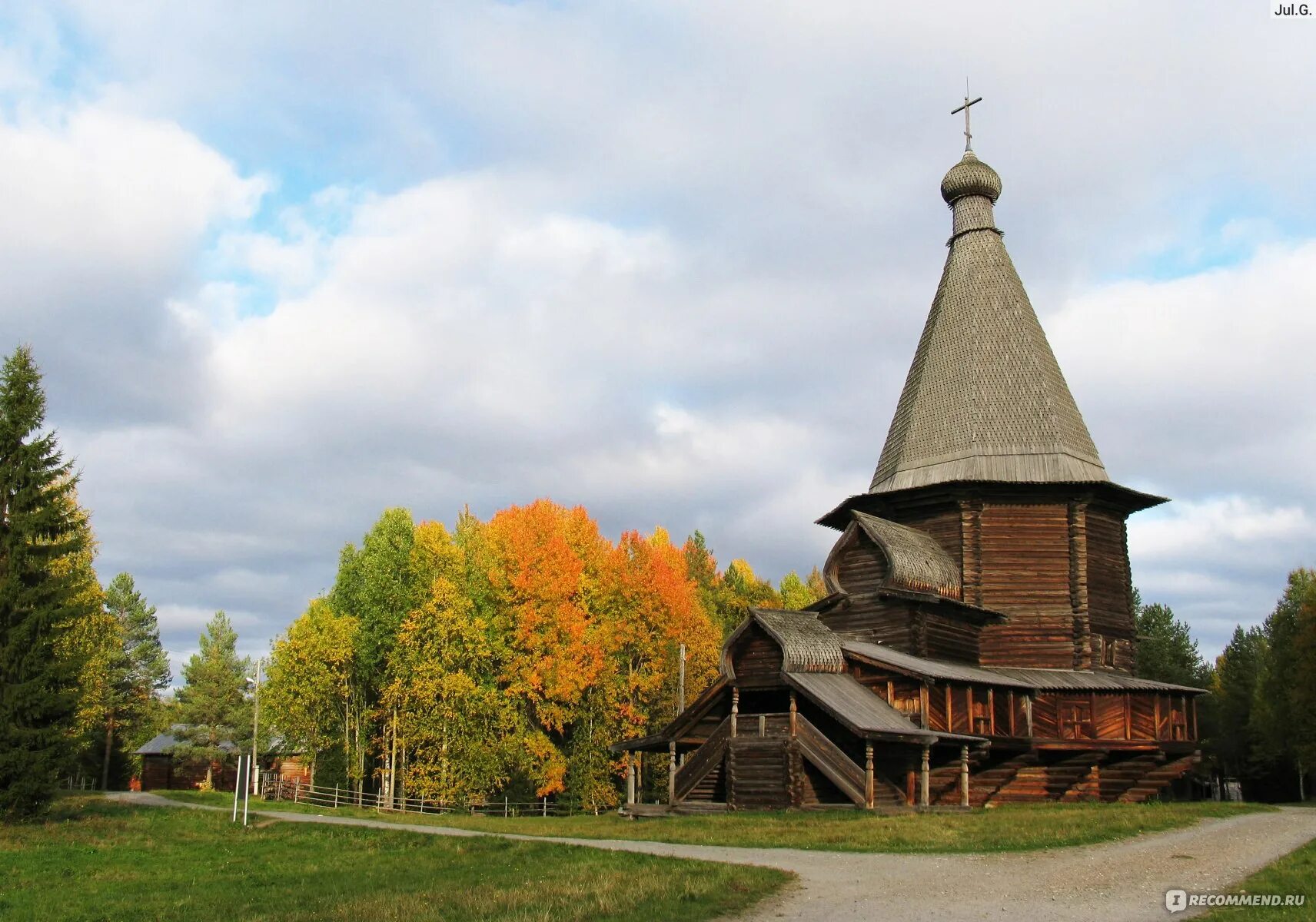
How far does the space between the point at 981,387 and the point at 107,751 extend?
45.6m

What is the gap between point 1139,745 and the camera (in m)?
28.6

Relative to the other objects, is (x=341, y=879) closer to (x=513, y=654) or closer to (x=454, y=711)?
(x=454, y=711)

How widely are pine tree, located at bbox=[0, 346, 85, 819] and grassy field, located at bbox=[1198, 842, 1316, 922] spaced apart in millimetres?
23147

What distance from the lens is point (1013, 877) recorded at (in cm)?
1334

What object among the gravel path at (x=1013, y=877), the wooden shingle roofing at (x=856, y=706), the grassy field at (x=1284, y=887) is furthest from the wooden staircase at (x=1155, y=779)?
the grassy field at (x=1284, y=887)

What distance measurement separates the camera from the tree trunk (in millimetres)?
53750

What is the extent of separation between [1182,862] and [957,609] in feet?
50.9

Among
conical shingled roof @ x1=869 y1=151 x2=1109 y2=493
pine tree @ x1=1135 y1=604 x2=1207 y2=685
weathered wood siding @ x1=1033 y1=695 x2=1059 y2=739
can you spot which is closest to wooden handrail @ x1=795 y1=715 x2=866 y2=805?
weathered wood siding @ x1=1033 y1=695 x2=1059 y2=739

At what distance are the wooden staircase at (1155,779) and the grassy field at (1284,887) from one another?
14313 mm

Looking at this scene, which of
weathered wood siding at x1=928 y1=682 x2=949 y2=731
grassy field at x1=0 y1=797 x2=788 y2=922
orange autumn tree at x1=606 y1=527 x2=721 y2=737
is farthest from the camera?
orange autumn tree at x1=606 y1=527 x2=721 y2=737

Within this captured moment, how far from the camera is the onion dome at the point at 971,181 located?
3728 cm

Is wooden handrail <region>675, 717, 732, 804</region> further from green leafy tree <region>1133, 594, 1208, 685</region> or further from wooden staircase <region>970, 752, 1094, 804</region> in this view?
green leafy tree <region>1133, 594, 1208, 685</region>

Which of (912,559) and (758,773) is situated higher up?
(912,559)

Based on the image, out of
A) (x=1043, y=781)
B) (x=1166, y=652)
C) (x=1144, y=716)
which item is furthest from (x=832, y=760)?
(x=1166, y=652)
